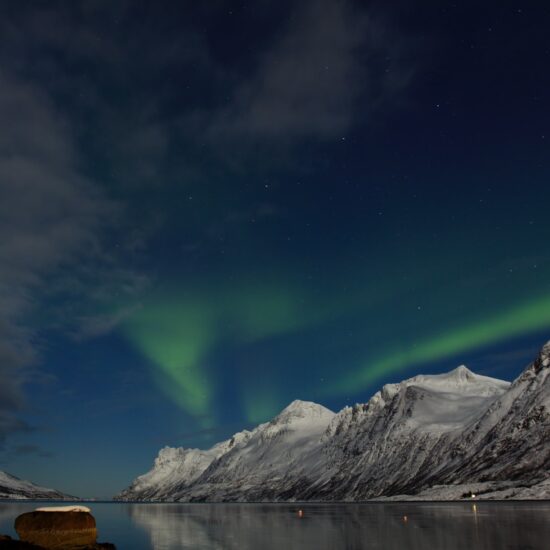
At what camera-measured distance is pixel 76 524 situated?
38219 millimetres

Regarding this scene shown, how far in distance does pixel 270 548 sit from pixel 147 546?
583 inches

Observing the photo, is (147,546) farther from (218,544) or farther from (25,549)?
(25,549)

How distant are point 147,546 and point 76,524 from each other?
16.1m

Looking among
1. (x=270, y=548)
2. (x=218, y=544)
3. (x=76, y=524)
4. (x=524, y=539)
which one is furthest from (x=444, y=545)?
(x=76, y=524)

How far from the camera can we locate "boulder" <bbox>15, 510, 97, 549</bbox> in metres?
36.3

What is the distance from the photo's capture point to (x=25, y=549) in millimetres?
31984

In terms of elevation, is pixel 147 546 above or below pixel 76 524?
below

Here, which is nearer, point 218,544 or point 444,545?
point 444,545

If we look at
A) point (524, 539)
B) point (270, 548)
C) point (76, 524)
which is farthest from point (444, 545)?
point (76, 524)

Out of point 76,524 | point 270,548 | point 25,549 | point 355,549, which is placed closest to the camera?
point 25,549

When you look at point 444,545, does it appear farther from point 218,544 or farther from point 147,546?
point 147,546

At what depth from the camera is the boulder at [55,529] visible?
1428 inches

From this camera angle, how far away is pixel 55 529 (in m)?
36.9

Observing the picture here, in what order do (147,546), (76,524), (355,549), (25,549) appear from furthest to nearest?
(147,546)
(355,549)
(76,524)
(25,549)
